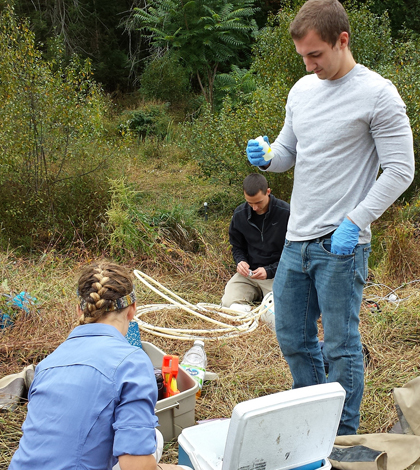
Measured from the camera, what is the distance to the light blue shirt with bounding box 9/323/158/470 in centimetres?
129

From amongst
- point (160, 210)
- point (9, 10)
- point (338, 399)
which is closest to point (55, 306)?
point (160, 210)

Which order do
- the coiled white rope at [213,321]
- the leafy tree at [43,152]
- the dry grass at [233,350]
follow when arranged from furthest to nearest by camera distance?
the leafy tree at [43,152], the coiled white rope at [213,321], the dry grass at [233,350]

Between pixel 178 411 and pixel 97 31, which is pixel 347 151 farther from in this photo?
pixel 97 31

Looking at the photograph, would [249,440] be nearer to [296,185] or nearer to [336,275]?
[336,275]

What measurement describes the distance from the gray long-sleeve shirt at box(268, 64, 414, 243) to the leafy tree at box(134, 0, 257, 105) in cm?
1024

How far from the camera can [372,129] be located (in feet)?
5.89

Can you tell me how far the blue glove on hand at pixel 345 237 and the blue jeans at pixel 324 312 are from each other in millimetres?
51

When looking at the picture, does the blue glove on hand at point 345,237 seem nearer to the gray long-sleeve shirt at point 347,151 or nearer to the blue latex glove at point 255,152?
the gray long-sleeve shirt at point 347,151

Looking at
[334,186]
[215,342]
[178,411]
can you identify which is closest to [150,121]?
[215,342]

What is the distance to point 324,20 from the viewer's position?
67.1 inches

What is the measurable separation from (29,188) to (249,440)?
4.30 metres

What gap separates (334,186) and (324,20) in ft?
1.93

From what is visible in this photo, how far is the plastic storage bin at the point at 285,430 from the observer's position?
1438mm

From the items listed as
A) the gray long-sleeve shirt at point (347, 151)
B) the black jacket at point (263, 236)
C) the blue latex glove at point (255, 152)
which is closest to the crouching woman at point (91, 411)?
the gray long-sleeve shirt at point (347, 151)
